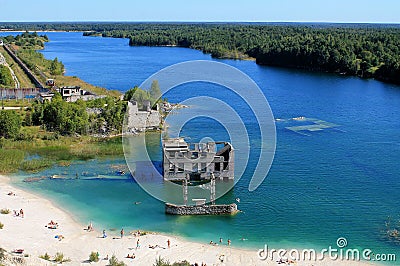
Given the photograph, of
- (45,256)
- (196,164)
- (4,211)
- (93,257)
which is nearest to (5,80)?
(196,164)

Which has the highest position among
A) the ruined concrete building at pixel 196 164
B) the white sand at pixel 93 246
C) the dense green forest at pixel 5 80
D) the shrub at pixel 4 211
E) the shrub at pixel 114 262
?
the dense green forest at pixel 5 80

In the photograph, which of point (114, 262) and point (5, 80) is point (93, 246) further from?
point (5, 80)

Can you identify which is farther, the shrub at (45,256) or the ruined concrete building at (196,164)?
the ruined concrete building at (196,164)

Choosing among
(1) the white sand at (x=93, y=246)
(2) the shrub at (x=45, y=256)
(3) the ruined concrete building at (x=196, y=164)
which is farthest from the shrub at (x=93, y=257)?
(3) the ruined concrete building at (x=196, y=164)

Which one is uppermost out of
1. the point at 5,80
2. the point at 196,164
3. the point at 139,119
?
the point at 5,80

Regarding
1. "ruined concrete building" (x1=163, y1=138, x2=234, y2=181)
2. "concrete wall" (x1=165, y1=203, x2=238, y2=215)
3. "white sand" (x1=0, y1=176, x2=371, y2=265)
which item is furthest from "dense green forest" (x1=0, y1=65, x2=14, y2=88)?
"concrete wall" (x1=165, y1=203, x2=238, y2=215)

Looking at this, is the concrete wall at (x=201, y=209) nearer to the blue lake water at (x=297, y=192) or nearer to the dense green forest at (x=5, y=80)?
the blue lake water at (x=297, y=192)
